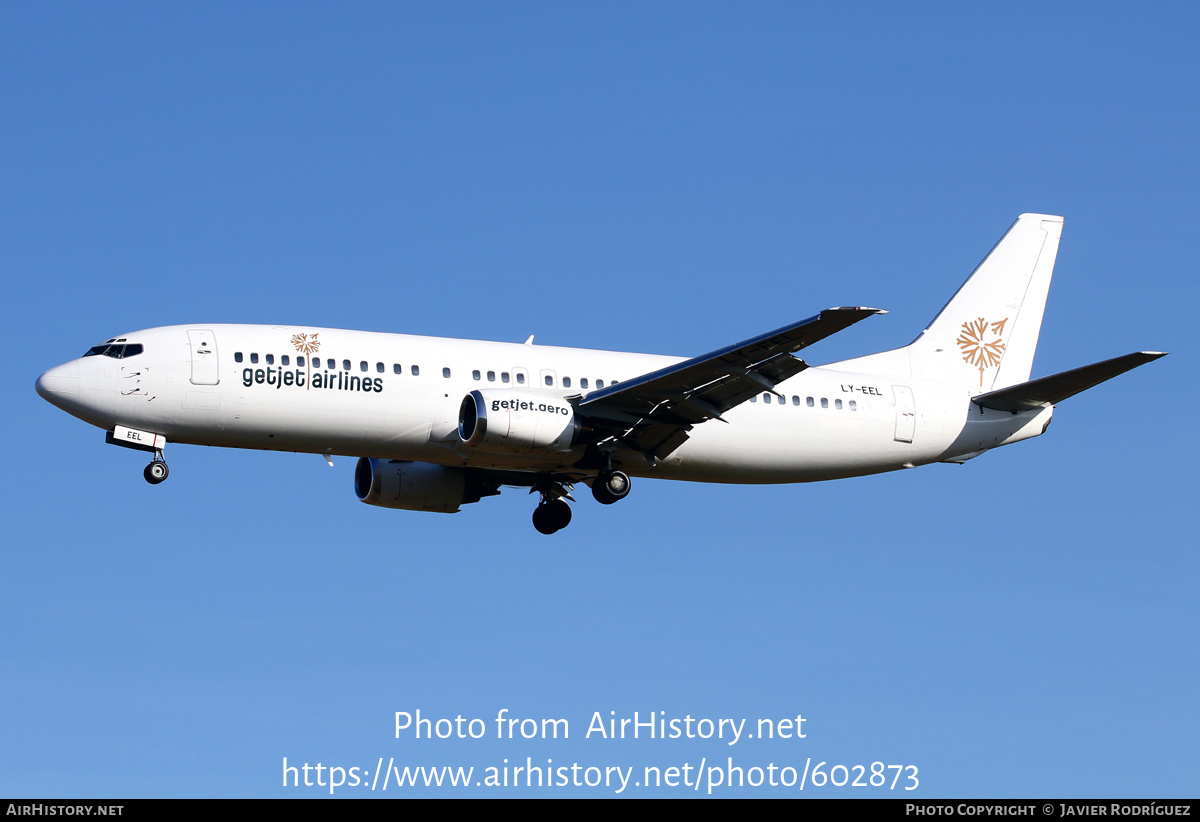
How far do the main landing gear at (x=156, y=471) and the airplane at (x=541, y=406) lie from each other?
0.05 m

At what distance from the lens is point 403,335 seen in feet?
117

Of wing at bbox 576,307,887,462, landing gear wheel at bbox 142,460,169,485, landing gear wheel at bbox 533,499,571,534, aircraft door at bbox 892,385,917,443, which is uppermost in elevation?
aircraft door at bbox 892,385,917,443

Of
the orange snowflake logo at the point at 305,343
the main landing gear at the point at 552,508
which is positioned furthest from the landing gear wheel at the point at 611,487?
the orange snowflake logo at the point at 305,343

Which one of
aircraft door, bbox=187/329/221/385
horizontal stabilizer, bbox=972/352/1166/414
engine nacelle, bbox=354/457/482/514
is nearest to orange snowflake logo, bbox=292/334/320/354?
aircraft door, bbox=187/329/221/385

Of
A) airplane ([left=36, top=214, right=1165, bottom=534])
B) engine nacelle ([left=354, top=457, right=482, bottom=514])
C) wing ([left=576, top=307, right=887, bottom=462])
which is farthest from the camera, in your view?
engine nacelle ([left=354, top=457, right=482, bottom=514])

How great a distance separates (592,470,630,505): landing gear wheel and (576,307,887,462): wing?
89 centimetres

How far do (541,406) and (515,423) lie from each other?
88 cm

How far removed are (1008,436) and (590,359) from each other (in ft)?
38.9

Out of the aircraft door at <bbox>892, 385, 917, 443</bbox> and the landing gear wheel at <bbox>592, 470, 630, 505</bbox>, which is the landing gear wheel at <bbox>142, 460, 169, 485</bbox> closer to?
the landing gear wheel at <bbox>592, 470, 630, 505</bbox>

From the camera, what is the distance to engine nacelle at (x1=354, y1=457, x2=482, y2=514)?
39.6 metres

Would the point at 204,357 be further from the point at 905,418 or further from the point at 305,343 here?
the point at 905,418

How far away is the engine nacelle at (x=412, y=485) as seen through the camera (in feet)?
130

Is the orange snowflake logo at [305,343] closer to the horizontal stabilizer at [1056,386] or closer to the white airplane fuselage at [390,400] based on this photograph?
the white airplane fuselage at [390,400]
